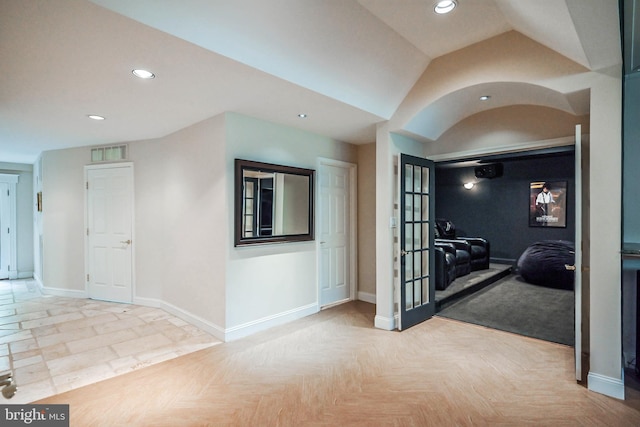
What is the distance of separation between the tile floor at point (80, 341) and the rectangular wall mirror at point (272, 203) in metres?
1.27

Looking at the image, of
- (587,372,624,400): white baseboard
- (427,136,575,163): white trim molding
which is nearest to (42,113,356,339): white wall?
(427,136,575,163): white trim molding

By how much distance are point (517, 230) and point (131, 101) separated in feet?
25.9

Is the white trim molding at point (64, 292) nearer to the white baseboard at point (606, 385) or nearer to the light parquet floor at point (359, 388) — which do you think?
the light parquet floor at point (359, 388)

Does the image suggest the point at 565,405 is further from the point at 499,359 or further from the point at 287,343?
the point at 287,343

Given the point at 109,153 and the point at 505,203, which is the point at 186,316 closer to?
the point at 109,153

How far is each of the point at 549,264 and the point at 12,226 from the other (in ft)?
33.8

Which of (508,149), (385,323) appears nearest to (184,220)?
(385,323)

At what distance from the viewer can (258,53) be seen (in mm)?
2449

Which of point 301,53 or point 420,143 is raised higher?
point 301,53

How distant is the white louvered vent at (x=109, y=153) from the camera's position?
4988mm

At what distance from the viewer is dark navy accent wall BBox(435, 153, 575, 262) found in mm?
7012

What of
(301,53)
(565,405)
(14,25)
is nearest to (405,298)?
(565,405)

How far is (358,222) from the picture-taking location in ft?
16.8

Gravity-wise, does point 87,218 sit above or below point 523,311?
above
